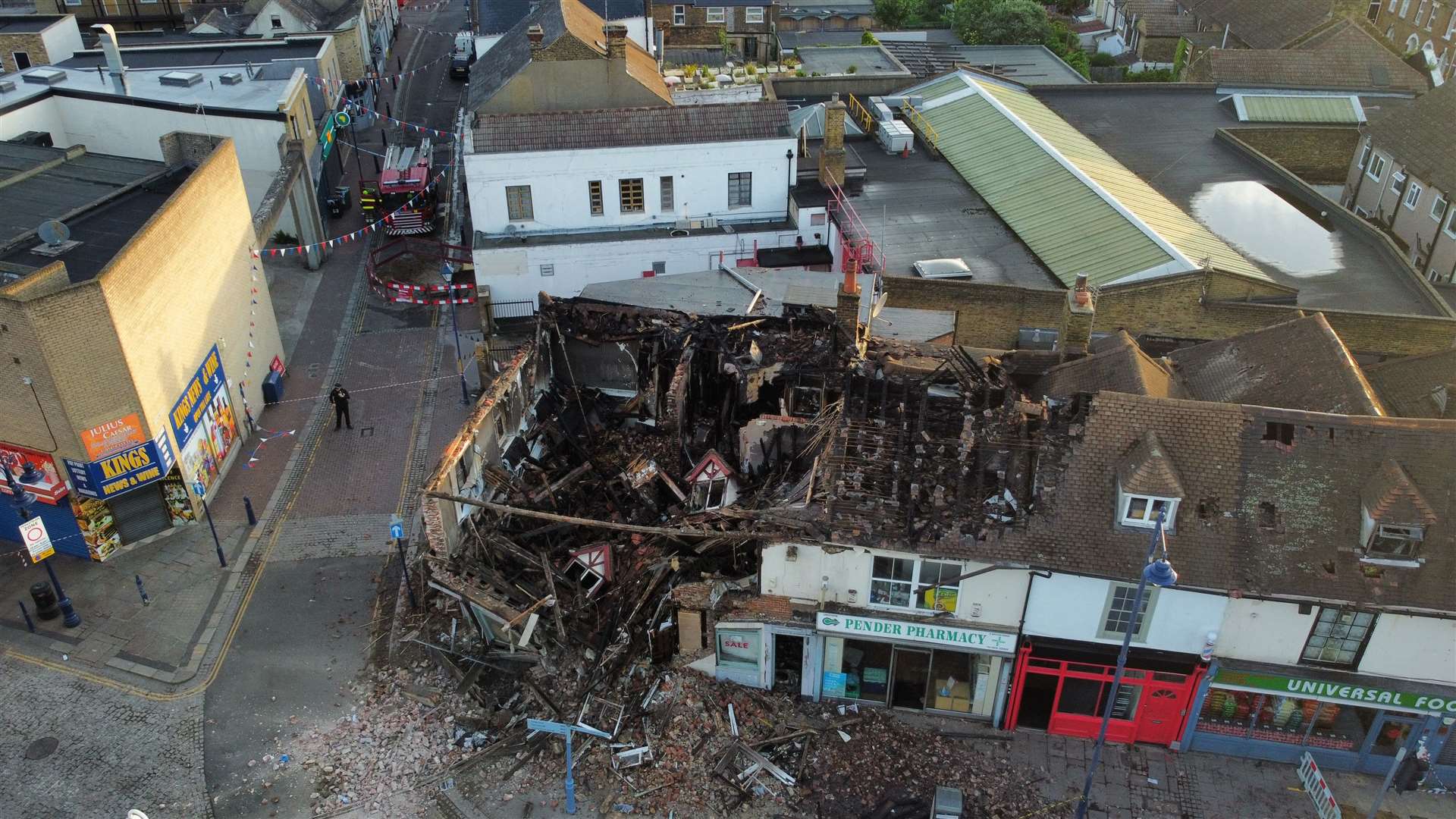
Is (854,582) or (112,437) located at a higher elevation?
(112,437)

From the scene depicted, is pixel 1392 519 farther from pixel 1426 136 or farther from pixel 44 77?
pixel 44 77

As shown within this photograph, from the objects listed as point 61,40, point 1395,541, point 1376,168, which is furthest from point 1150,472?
point 61,40

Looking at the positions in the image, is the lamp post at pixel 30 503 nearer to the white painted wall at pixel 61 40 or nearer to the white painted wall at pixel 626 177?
the white painted wall at pixel 626 177

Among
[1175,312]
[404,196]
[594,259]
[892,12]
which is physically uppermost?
[1175,312]

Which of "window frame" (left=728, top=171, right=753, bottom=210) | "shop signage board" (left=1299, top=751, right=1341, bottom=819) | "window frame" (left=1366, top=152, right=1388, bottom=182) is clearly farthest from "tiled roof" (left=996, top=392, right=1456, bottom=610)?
"window frame" (left=1366, top=152, right=1388, bottom=182)

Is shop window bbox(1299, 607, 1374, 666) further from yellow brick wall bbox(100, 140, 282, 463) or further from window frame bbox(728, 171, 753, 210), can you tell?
→ yellow brick wall bbox(100, 140, 282, 463)

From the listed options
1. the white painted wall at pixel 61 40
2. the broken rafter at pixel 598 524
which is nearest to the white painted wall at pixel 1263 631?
the broken rafter at pixel 598 524
